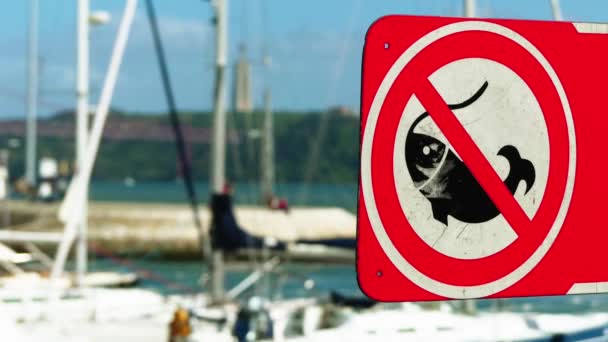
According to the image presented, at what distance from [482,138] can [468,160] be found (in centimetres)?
4

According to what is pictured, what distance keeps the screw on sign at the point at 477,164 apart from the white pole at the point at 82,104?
18.3 m

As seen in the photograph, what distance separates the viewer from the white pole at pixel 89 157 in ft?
46.5

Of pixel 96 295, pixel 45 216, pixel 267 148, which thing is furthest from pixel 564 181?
pixel 45 216

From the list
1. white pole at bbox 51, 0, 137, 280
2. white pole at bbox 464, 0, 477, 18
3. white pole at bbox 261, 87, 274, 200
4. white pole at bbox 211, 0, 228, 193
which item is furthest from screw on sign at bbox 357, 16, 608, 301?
white pole at bbox 261, 87, 274, 200

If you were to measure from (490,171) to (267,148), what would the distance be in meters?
57.2

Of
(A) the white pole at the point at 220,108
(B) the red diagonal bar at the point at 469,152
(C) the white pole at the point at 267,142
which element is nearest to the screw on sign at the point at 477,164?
(B) the red diagonal bar at the point at 469,152

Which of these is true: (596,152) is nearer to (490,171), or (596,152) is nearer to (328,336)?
(490,171)

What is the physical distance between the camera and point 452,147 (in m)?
1.78

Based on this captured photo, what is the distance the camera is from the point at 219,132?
22812mm

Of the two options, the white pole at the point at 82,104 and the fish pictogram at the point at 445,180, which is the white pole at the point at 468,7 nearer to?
the white pole at the point at 82,104

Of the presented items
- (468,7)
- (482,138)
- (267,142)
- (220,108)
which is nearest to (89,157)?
(468,7)

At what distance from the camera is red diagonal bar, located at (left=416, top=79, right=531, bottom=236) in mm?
1772

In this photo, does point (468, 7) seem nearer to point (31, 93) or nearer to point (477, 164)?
point (477, 164)

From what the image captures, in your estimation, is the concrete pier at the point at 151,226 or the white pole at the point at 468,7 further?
the concrete pier at the point at 151,226
